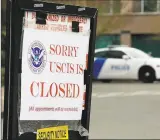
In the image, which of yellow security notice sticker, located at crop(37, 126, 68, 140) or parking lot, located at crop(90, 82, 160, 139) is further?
parking lot, located at crop(90, 82, 160, 139)

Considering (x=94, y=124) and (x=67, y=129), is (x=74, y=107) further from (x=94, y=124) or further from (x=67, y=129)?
(x=94, y=124)

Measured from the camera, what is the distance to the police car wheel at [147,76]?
18750 millimetres

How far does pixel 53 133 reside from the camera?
3.19 m

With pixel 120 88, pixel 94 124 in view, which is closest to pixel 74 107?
pixel 94 124

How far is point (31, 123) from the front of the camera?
3.10 metres

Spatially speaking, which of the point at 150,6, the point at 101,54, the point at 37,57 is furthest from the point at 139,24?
the point at 37,57

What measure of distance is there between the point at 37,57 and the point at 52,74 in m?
0.16

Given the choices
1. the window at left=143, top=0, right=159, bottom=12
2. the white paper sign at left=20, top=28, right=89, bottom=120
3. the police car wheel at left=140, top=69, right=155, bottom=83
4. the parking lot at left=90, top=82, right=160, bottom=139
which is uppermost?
the window at left=143, top=0, right=159, bottom=12

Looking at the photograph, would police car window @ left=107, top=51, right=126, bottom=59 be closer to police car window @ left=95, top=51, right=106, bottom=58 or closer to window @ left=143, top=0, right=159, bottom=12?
police car window @ left=95, top=51, right=106, bottom=58

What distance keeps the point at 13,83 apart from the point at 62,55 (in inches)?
15.5

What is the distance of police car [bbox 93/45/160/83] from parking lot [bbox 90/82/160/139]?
190 inches

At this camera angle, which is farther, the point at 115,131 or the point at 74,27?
the point at 115,131

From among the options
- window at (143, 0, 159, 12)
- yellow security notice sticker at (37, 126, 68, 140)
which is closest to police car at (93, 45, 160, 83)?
window at (143, 0, 159, 12)

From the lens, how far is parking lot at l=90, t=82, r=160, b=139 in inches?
293
